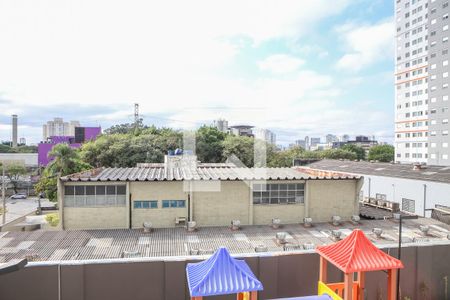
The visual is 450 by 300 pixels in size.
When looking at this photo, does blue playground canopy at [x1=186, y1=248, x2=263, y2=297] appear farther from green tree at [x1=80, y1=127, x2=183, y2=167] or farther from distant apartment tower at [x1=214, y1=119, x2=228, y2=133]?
distant apartment tower at [x1=214, y1=119, x2=228, y2=133]

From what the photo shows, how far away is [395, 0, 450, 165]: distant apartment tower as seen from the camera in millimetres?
56531

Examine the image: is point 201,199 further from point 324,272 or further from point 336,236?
point 324,272

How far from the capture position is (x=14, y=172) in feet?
196

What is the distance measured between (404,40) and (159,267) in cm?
8000

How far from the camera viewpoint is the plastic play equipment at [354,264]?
5.62 meters

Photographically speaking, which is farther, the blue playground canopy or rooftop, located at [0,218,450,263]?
rooftop, located at [0,218,450,263]

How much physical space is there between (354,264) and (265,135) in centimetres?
4784

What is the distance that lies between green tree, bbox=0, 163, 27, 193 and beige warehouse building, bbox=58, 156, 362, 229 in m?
52.4

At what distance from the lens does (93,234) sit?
50.8ft

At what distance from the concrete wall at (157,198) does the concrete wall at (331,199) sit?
292 inches

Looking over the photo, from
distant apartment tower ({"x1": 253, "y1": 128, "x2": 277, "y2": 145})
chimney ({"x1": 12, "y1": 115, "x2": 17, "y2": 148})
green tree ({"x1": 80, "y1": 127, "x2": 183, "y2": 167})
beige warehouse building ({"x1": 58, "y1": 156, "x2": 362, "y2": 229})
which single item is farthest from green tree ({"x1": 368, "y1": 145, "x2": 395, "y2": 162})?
chimney ({"x1": 12, "y1": 115, "x2": 17, "y2": 148})

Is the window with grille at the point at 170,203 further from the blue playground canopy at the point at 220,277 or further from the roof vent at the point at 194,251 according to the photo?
the blue playground canopy at the point at 220,277

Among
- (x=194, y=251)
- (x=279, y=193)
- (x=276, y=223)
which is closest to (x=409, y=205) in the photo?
(x=279, y=193)

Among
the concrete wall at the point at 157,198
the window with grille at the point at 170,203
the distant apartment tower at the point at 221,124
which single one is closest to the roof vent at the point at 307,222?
the concrete wall at the point at 157,198
